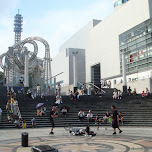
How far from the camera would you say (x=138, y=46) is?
40.8 metres

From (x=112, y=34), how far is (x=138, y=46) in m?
9.53

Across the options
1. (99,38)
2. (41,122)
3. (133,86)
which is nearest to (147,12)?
(133,86)

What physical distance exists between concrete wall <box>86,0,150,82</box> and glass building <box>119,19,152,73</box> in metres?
1.15

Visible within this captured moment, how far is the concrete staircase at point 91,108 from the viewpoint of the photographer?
63.5 feet

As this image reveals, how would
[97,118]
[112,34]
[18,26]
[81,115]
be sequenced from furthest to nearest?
1. [18,26]
2. [112,34]
3. [81,115]
4. [97,118]

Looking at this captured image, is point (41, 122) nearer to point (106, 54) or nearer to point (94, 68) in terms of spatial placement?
point (106, 54)

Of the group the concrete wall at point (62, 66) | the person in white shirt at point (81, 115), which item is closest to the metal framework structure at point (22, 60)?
the person in white shirt at point (81, 115)

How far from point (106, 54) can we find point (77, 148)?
42.8 metres

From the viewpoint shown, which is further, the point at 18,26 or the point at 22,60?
the point at 18,26

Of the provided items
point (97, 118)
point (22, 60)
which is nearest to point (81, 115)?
point (97, 118)

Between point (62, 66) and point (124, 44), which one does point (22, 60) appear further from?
point (62, 66)

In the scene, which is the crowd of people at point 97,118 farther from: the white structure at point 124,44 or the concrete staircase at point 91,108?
the white structure at point 124,44

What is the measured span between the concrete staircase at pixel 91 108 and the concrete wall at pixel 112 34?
747 inches

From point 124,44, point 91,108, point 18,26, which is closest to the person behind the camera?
point 91,108
